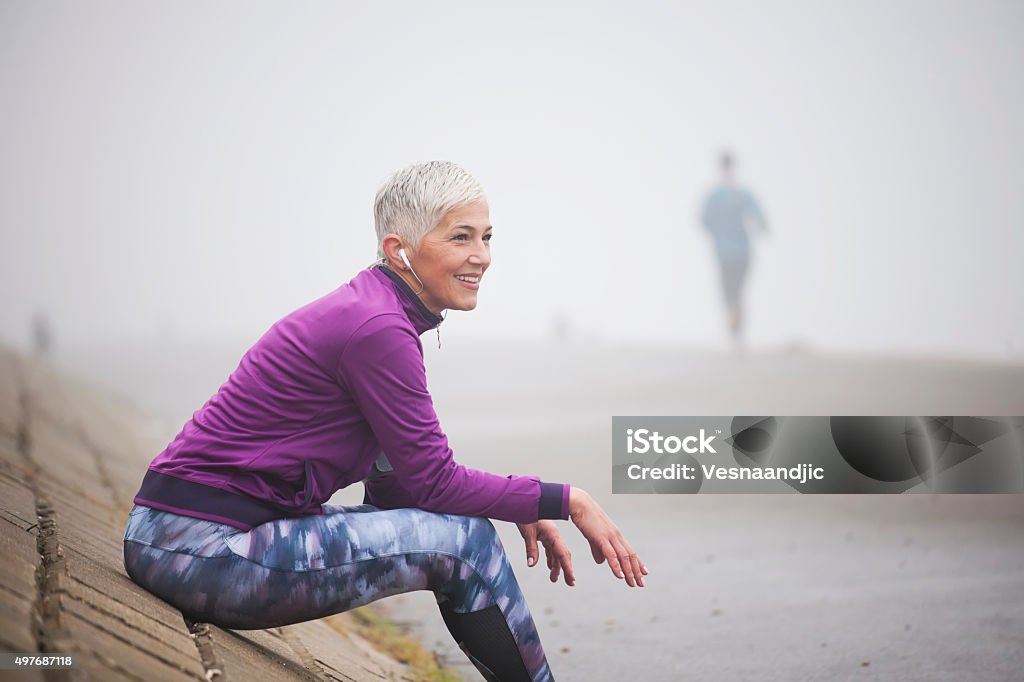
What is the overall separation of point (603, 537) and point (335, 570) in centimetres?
63

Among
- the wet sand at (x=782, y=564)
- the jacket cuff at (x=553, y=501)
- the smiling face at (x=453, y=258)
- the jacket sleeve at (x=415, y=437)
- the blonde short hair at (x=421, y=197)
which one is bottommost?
the wet sand at (x=782, y=564)

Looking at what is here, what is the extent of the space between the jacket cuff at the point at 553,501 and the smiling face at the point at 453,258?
0.50 metres

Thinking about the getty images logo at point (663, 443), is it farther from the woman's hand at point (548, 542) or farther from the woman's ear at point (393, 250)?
the woman's ear at point (393, 250)

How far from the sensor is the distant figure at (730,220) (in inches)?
491

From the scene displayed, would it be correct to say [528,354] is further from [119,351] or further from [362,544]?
[362,544]

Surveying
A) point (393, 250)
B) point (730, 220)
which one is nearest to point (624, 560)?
point (393, 250)

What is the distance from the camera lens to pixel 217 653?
7.88 ft

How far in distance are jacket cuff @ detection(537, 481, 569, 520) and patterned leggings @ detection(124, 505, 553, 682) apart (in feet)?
0.44

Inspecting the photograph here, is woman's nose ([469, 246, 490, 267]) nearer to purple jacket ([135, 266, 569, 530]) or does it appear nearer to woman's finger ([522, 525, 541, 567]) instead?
purple jacket ([135, 266, 569, 530])

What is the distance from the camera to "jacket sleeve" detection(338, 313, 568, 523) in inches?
96.1

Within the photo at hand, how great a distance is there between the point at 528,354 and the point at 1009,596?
13325mm

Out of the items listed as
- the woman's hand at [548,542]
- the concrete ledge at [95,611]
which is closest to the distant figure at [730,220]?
the concrete ledge at [95,611]
